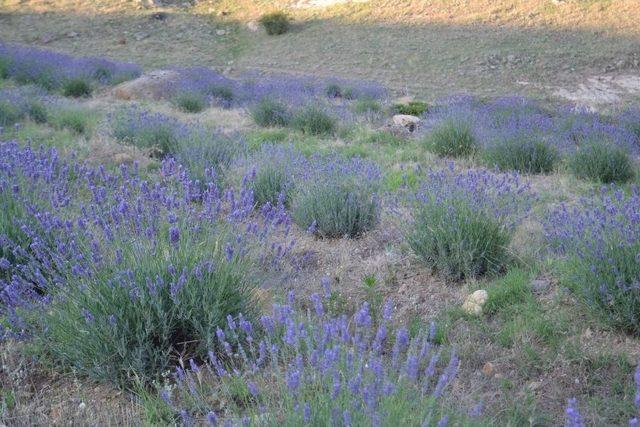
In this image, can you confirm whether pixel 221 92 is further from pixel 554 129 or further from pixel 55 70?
pixel 554 129

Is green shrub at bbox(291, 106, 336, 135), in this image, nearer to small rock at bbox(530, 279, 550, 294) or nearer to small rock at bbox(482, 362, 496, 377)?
small rock at bbox(530, 279, 550, 294)

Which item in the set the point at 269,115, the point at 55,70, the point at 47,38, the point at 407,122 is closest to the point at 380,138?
the point at 407,122

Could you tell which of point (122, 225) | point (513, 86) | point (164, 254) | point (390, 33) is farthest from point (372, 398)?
point (390, 33)

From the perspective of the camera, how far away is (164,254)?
2818 millimetres

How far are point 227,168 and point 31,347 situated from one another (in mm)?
3545

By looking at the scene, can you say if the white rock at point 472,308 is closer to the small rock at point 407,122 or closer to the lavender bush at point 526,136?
the lavender bush at point 526,136

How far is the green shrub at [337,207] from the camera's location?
4.61 m

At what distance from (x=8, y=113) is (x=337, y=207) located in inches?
235

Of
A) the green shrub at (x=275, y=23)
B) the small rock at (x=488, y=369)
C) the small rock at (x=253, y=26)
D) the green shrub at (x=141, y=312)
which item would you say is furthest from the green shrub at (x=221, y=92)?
the small rock at (x=253, y=26)

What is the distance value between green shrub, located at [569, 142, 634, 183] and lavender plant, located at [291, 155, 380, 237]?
3.27 meters

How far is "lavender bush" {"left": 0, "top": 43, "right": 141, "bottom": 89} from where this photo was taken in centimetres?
1374

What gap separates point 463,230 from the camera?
3828mm

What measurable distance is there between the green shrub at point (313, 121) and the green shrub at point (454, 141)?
2.10 metres

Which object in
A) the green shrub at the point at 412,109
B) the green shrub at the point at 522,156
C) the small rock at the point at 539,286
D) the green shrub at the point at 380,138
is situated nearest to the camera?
the small rock at the point at 539,286
